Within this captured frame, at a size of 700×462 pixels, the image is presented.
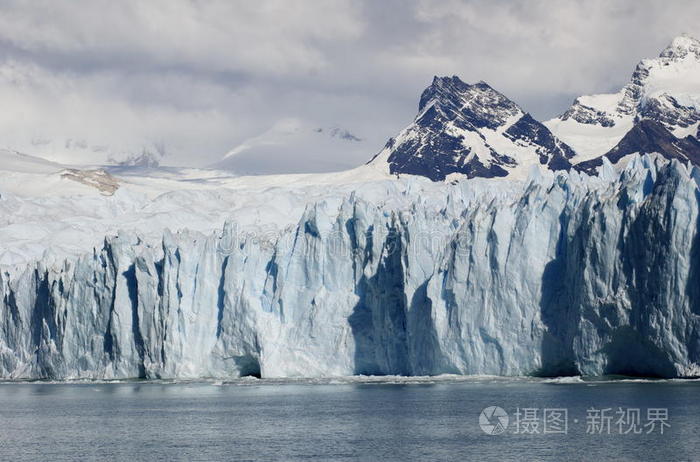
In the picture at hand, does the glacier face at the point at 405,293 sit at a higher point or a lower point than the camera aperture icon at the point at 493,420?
higher

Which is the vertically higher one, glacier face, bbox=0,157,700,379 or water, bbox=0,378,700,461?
glacier face, bbox=0,157,700,379

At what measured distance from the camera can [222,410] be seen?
2148 inches

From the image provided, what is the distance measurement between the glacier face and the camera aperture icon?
879 cm

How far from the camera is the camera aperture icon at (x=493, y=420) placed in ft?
140

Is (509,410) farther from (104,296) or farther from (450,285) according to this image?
(104,296)

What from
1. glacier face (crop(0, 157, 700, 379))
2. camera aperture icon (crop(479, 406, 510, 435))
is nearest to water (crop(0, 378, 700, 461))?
camera aperture icon (crop(479, 406, 510, 435))

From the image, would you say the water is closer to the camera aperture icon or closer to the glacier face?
the camera aperture icon

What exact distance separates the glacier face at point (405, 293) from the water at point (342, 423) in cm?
181

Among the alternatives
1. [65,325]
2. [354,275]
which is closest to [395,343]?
[354,275]

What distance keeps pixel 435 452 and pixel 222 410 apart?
60.7 feet

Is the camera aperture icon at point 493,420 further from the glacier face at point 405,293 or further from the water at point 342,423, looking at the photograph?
the glacier face at point 405,293

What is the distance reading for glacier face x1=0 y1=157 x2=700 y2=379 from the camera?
52562 millimetres

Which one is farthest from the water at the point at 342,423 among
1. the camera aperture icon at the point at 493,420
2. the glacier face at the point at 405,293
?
the glacier face at the point at 405,293

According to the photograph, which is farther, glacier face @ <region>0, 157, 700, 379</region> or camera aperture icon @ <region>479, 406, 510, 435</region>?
glacier face @ <region>0, 157, 700, 379</region>
